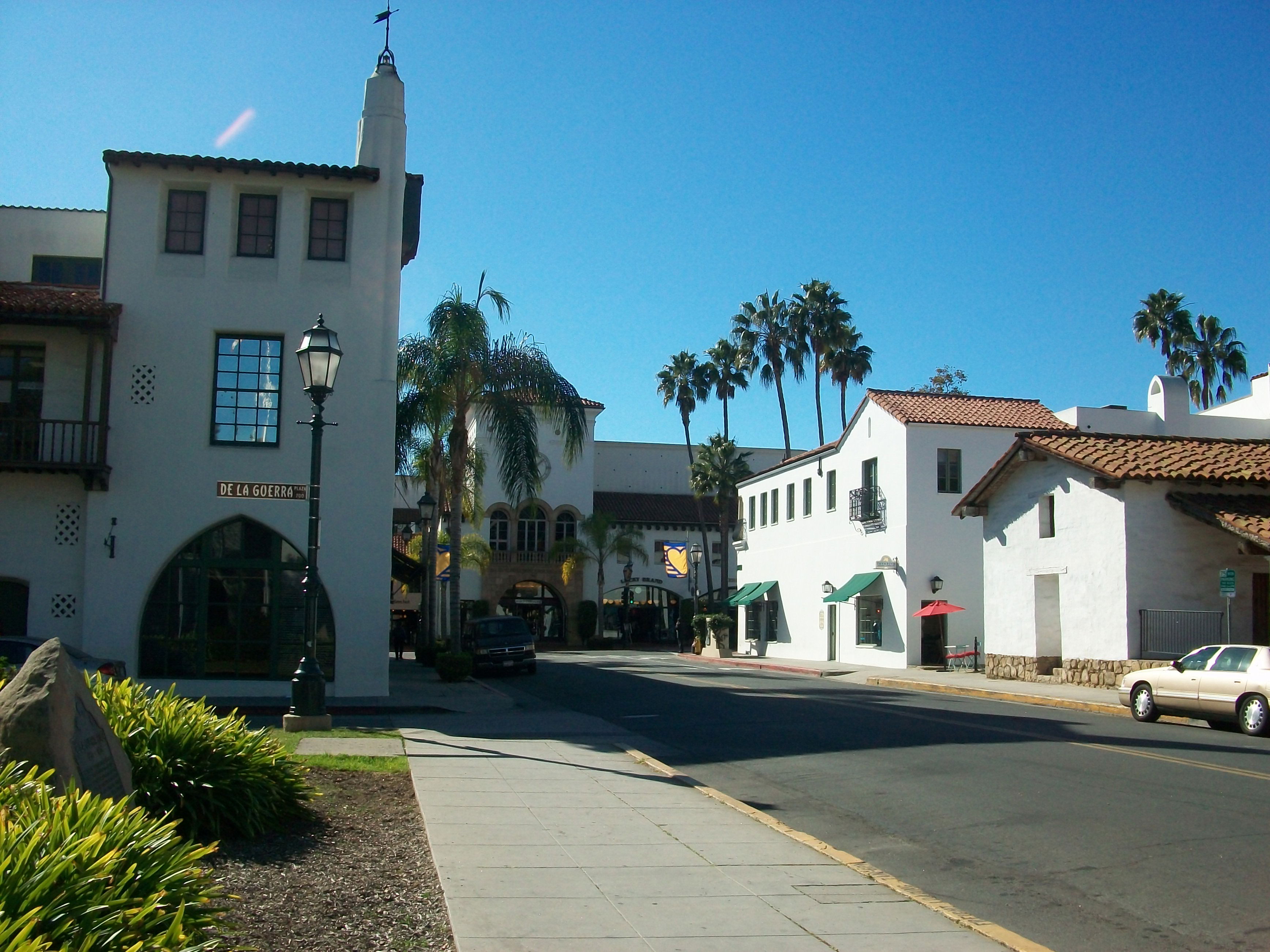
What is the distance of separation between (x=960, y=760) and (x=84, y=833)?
1094cm

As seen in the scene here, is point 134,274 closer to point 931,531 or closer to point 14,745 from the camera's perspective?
point 14,745

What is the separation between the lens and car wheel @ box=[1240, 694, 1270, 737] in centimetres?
1648

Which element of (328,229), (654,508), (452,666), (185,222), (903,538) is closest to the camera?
(185,222)

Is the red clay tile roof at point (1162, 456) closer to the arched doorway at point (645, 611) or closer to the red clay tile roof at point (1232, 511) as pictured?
the red clay tile roof at point (1232, 511)

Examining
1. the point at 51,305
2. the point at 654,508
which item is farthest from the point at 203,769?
the point at 654,508

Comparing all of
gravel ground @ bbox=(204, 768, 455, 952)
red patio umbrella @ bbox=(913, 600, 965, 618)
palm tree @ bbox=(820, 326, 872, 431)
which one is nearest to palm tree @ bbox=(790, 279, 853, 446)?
palm tree @ bbox=(820, 326, 872, 431)

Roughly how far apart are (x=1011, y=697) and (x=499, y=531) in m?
44.1

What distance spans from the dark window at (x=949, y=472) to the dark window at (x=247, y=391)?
22.7 metres

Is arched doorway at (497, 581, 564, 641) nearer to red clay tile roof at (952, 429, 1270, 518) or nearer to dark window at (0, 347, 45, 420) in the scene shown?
red clay tile roof at (952, 429, 1270, 518)

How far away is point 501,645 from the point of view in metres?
32.1

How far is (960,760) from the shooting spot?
44.1 feet

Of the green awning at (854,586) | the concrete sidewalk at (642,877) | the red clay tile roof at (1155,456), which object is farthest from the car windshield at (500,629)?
the concrete sidewalk at (642,877)

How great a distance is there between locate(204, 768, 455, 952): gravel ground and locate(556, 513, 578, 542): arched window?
189 feet

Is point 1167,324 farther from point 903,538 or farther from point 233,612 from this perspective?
point 233,612
